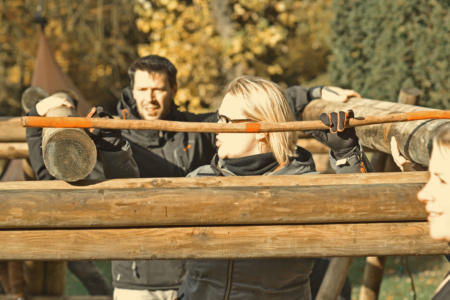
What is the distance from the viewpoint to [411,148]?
1911mm

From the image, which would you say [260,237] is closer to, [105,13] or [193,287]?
[193,287]

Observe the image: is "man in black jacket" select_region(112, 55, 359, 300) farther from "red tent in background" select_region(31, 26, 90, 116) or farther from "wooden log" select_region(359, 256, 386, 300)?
"red tent in background" select_region(31, 26, 90, 116)

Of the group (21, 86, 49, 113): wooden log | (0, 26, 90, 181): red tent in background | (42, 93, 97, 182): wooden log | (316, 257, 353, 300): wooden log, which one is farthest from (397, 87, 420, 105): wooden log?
(0, 26, 90, 181): red tent in background

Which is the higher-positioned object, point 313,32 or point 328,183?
point 313,32

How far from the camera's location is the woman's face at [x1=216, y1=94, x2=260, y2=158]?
1909 millimetres

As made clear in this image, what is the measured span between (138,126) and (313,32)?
896cm

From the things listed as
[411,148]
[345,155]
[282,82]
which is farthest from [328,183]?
[282,82]

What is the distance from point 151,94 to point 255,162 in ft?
3.71

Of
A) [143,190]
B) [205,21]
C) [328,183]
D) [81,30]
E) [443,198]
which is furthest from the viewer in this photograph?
[81,30]

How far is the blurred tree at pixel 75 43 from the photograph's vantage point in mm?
9188

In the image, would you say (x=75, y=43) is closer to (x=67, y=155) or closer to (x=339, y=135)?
(x=67, y=155)

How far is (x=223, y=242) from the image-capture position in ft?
5.16

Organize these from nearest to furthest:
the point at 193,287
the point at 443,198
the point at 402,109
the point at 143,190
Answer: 1. the point at 443,198
2. the point at 143,190
3. the point at 193,287
4. the point at 402,109

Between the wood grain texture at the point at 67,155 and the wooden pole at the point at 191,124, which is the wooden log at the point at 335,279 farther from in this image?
the wood grain texture at the point at 67,155
